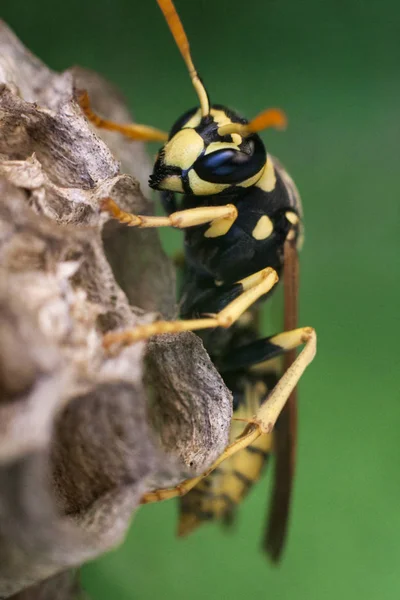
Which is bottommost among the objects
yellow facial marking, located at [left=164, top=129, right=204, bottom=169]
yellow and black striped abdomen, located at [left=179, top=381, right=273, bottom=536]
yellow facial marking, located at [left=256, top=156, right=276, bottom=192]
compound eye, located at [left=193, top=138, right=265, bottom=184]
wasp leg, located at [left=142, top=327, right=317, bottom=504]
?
yellow and black striped abdomen, located at [left=179, top=381, right=273, bottom=536]

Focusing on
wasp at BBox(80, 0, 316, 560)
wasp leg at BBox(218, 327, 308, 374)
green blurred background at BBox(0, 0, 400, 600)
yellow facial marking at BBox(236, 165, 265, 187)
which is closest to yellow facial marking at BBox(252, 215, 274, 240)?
wasp at BBox(80, 0, 316, 560)

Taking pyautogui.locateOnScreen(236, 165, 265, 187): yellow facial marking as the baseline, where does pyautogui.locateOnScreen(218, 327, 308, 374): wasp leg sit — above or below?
below

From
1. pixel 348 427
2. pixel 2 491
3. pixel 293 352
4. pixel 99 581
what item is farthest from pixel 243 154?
pixel 99 581

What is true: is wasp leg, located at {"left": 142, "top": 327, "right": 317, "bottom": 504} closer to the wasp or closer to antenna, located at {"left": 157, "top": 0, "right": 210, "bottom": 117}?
the wasp

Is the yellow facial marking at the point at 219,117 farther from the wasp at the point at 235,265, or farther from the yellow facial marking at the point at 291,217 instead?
the yellow facial marking at the point at 291,217

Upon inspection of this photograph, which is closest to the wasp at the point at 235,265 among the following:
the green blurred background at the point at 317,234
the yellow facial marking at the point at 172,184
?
the yellow facial marking at the point at 172,184

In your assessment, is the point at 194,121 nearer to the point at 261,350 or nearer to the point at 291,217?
the point at 291,217

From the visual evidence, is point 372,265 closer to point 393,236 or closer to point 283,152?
point 393,236
